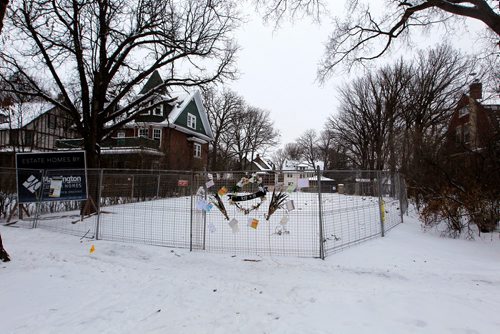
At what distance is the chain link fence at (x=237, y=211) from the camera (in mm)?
6914

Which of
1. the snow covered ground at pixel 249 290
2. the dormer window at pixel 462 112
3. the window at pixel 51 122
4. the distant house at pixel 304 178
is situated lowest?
the snow covered ground at pixel 249 290

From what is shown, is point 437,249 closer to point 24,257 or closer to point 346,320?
point 346,320

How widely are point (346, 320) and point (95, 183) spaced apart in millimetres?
8272

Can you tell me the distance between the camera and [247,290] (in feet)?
16.9

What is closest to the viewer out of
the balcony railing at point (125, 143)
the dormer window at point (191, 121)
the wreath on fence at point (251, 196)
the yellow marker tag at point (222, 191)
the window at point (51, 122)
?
the wreath on fence at point (251, 196)

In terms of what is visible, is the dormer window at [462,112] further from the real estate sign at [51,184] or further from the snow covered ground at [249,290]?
the real estate sign at [51,184]

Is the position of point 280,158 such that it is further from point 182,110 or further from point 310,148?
point 182,110

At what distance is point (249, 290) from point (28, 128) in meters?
34.0

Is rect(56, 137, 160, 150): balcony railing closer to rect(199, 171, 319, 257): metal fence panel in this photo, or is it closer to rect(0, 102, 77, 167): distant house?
rect(0, 102, 77, 167): distant house

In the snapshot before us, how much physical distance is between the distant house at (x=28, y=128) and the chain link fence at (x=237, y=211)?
10359 mm

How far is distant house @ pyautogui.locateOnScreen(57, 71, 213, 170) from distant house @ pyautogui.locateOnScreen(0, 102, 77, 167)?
2652 millimetres

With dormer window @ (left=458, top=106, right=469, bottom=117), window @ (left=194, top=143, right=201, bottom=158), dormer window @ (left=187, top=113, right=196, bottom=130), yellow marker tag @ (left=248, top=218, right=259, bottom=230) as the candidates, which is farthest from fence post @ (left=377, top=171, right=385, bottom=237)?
window @ (left=194, top=143, right=201, bottom=158)

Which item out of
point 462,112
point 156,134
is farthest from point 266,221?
point 156,134

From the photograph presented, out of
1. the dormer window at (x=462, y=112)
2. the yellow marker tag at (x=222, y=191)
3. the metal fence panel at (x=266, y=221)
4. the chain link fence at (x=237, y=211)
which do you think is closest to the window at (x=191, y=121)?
the dormer window at (x=462, y=112)
